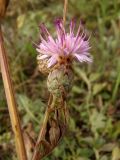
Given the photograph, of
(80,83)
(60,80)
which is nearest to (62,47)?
(60,80)

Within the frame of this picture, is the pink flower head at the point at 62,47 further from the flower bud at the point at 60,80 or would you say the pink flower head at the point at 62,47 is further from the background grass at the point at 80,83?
the background grass at the point at 80,83

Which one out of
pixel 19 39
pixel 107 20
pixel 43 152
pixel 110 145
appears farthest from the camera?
pixel 107 20

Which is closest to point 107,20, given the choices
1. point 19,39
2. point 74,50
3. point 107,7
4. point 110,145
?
point 107,7

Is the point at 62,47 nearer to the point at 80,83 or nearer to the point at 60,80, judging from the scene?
Answer: the point at 60,80

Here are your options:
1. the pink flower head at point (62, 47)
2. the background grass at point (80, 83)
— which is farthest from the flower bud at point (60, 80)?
the background grass at point (80, 83)

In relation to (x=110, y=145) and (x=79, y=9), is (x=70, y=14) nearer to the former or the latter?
(x=79, y=9)

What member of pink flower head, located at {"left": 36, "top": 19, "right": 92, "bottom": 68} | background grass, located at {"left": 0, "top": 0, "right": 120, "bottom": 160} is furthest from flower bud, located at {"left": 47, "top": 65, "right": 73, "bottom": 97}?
background grass, located at {"left": 0, "top": 0, "right": 120, "bottom": 160}

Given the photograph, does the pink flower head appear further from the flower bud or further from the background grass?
the background grass
